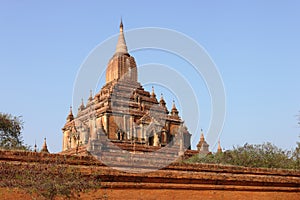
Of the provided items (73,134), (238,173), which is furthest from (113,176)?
(73,134)

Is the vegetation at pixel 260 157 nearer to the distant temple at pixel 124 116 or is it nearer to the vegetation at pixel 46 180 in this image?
the distant temple at pixel 124 116

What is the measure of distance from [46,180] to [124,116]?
26.3 m

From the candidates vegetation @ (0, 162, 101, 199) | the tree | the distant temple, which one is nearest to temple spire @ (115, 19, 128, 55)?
the distant temple

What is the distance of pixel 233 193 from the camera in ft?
48.7

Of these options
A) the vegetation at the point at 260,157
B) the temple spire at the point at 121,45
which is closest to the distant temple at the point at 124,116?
the temple spire at the point at 121,45

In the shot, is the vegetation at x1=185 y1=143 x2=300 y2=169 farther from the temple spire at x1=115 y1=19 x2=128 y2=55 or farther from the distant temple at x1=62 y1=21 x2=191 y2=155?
the temple spire at x1=115 y1=19 x2=128 y2=55

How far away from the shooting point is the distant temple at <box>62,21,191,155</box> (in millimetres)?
35562

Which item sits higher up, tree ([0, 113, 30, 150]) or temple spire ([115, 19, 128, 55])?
temple spire ([115, 19, 128, 55])

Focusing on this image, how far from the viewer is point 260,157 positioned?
2630 cm

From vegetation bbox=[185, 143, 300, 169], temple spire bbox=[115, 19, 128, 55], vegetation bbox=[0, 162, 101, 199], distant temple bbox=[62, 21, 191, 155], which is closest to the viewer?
vegetation bbox=[0, 162, 101, 199]

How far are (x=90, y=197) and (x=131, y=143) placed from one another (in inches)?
858

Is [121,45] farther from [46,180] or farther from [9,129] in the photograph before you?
[46,180]

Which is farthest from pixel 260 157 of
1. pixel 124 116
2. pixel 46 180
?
pixel 46 180

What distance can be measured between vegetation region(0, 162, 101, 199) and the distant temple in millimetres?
21281
